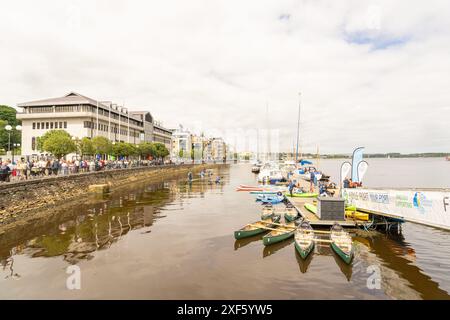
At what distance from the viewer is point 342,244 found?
17344 millimetres

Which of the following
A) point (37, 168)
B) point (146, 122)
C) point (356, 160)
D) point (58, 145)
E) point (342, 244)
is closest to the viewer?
point (342, 244)

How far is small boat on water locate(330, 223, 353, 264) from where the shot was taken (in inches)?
647

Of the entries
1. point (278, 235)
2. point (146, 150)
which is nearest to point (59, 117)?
point (146, 150)

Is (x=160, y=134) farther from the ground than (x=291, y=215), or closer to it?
farther from the ground

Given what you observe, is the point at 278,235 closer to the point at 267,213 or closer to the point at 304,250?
the point at 304,250

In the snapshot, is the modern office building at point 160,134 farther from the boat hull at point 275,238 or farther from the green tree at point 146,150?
the boat hull at point 275,238

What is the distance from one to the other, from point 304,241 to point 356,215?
813cm

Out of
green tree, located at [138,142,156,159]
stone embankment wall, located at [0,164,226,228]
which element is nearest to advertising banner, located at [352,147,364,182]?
stone embankment wall, located at [0,164,226,228]

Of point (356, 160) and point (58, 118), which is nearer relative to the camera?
point (356, 160)

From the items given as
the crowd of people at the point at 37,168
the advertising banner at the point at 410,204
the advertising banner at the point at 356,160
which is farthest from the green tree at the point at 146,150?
the advertising banner at the point at 410,204

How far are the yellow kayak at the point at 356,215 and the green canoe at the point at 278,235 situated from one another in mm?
5699

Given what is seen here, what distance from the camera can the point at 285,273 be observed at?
15.1 meters

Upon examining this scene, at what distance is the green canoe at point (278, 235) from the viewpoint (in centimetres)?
1926
